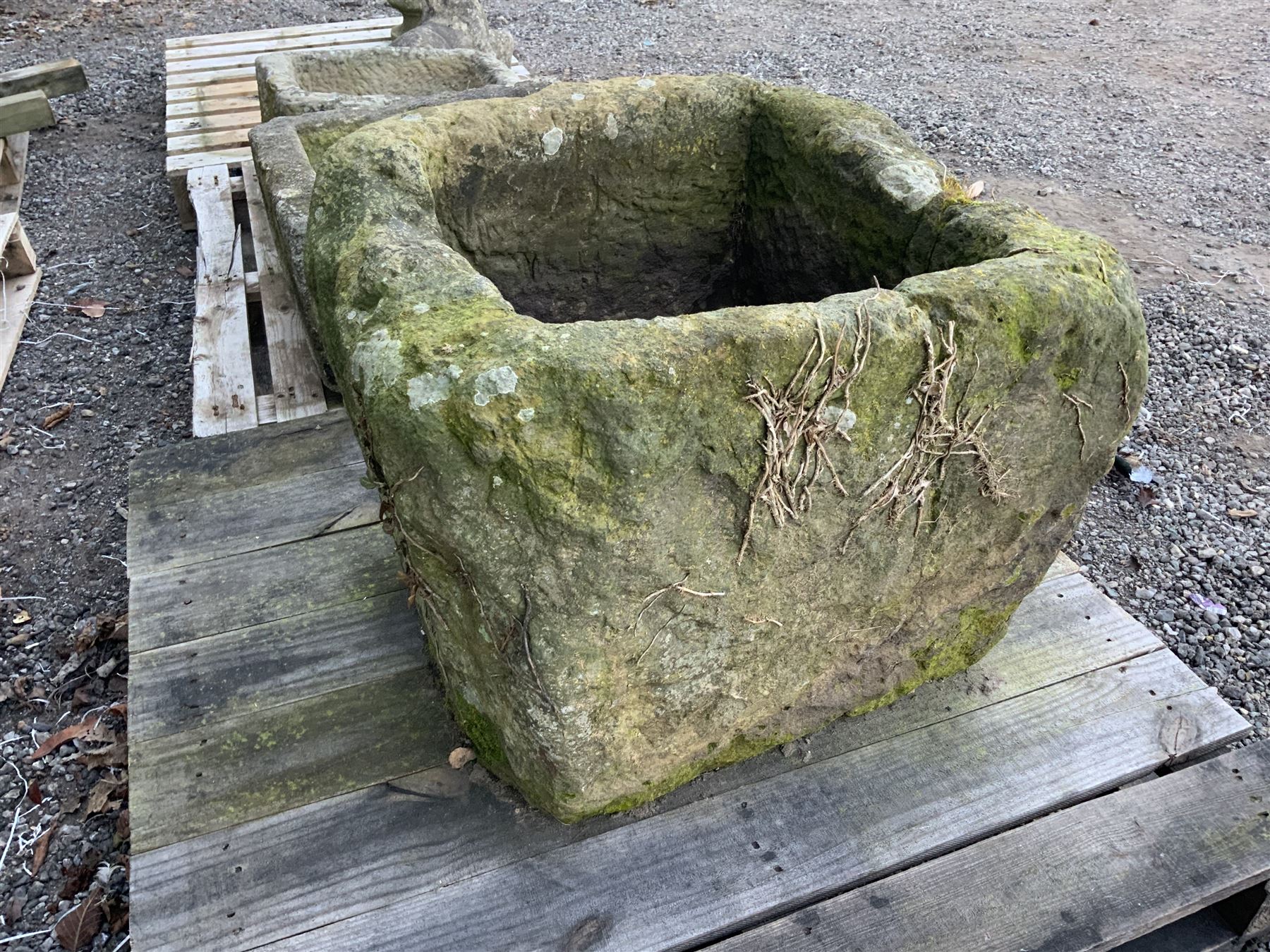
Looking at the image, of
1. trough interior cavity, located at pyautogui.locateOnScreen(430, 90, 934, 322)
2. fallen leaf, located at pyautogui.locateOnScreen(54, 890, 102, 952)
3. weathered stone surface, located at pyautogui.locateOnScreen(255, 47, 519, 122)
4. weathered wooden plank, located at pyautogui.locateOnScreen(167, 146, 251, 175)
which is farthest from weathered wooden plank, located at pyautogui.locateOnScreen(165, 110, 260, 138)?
fallen leaf, located at pyautogui.locateOnScreen(54, 890, 102, 952)

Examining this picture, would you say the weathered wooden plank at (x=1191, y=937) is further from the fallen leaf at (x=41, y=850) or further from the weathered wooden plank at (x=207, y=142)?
the weathered wooden plank at (x=207, y=142)

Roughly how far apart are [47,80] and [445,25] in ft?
8.25

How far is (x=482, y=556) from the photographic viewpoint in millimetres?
1402

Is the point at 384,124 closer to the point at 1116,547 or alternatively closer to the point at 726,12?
the point at 1116,547

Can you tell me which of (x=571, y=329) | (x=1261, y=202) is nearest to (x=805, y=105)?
(x=571, y=329)

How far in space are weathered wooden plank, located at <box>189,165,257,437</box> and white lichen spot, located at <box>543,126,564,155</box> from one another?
1417 millimetres

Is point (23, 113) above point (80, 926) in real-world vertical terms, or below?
above

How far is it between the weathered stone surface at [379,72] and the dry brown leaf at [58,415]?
139 centimetres

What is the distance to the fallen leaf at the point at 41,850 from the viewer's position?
2061mm

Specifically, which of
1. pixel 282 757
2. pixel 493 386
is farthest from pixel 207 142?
pixel 493 386

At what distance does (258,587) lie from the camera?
2324 millimetres

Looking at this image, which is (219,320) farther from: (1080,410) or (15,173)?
(1080,410)

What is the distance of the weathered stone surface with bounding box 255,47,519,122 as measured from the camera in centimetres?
397

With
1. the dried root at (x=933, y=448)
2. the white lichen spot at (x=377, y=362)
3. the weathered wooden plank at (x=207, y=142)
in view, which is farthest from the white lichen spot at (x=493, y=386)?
the weathered wooden plank at (x=207, y=142)
